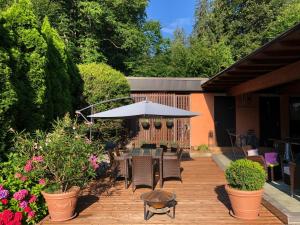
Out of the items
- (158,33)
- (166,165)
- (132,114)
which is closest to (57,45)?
(132,114)

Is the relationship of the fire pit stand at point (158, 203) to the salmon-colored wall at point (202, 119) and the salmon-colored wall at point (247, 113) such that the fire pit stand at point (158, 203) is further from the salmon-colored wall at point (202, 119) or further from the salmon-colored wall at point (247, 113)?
the salmon-colored wall at point (247, 113)

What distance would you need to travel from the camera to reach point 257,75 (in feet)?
27.8

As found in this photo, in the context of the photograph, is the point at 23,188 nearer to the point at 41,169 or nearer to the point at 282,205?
the point at 41,169

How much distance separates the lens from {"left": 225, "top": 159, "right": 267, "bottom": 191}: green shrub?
475 centimetres

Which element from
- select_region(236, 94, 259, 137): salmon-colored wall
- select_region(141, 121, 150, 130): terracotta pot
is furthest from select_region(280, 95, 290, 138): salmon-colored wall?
select_region(141, 121, 150, 130): terracotta pot

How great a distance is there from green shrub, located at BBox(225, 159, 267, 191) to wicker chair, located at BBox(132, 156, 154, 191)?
2072mm

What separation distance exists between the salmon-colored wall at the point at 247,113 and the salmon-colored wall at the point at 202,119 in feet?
3.32

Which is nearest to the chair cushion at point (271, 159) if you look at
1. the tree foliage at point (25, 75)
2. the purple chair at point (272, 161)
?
the purple chair at point (272, 161)

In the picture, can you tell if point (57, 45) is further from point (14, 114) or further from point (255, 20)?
point (255, 20)

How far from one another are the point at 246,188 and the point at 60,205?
2.76m

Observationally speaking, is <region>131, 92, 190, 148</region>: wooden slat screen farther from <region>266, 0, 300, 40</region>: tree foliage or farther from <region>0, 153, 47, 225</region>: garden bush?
<region>266, 0, 300, 40</region>: tree foliage

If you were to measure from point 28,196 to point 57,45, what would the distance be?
5672mm

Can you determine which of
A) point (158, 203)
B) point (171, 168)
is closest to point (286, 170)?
point (171, 168)

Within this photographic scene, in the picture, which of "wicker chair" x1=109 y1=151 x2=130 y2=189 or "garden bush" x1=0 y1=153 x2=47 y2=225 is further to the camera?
"wicker chair" x1=109 y1=151 x2=130 y2=189
